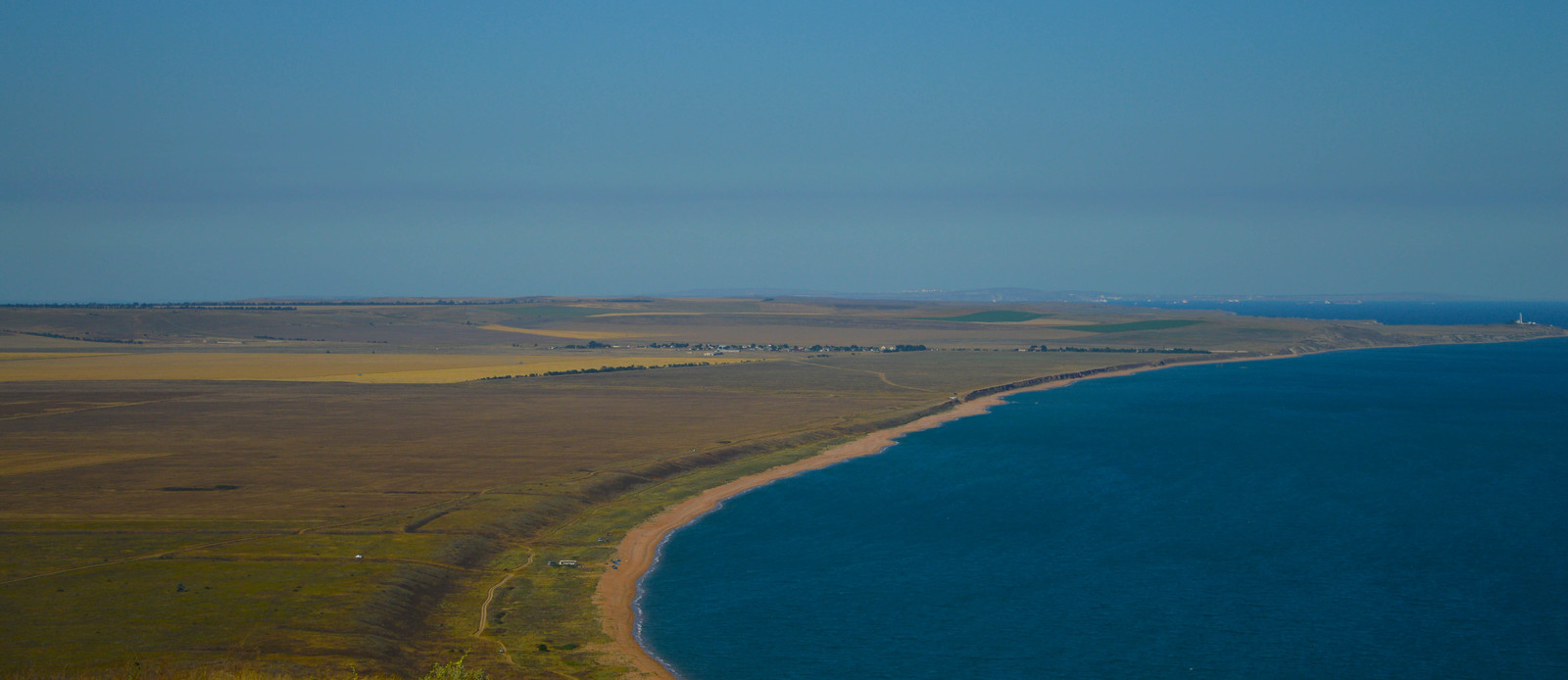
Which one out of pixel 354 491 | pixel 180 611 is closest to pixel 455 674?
pixel 180 611

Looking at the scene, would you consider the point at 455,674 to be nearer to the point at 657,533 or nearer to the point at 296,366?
the point at 657,533

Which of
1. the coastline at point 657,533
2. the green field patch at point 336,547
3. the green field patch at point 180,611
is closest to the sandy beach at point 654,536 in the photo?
the coastline at point 657,533

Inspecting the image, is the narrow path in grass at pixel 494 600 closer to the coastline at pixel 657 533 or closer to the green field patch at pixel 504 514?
the green field patch at pixel 504 514

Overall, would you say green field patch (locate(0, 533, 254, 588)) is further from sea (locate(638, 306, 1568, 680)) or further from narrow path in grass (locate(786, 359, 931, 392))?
narrow path in grass (locate(786, 359, 931, 392))

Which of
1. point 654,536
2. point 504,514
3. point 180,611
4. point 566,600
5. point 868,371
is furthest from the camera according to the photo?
point 868,371

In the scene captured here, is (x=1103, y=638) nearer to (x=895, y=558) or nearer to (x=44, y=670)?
(x=895, y=558)
